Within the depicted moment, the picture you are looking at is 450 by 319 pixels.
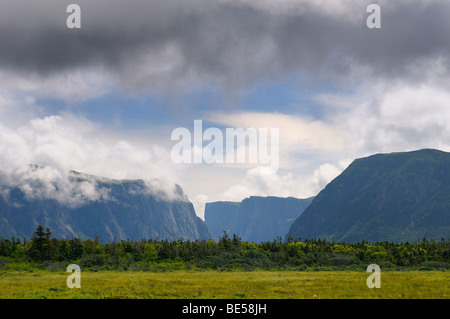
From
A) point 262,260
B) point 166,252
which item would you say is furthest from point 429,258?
point 166,252

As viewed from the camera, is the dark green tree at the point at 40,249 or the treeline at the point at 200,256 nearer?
the treeline at the point at 200,256

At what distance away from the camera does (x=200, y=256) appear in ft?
394

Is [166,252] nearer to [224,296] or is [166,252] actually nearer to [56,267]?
[56,267]

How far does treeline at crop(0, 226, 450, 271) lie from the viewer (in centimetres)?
10356

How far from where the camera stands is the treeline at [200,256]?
4077 inches

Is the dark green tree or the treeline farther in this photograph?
the dark green tree

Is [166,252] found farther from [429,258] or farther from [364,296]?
[364,296]

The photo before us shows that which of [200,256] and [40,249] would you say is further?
[200,256]

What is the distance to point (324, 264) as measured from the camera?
368ft
